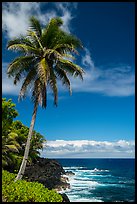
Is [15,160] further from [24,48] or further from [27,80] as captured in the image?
[24,48]

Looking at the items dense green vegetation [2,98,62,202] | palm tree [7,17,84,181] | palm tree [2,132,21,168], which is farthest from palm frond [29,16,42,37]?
palm tree [2,132,21,168]

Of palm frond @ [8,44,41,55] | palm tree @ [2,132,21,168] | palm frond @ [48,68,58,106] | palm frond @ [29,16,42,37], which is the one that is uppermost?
palm frond @ [29,16,42,37]

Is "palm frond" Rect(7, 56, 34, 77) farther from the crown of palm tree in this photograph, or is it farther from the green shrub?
the green shrub

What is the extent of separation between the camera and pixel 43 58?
15.8 metres

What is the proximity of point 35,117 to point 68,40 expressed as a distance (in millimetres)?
4421

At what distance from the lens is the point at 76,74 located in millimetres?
16359

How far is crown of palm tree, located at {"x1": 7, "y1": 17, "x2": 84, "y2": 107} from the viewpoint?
15.8 m

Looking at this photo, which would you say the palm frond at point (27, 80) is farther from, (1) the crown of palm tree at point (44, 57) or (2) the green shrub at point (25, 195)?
(2) the green shrub at point (25, 195)

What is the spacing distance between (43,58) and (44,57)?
116 mm

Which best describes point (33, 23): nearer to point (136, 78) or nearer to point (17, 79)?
point (17, 79)

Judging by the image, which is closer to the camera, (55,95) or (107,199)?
(55,95)

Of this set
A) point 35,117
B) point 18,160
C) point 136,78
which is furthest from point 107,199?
point 136,78

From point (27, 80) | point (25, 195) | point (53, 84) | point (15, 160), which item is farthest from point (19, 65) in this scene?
point (15, 160)

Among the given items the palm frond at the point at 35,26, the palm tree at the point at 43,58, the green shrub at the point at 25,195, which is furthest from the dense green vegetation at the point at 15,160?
the palm frond at the point at 35,26
